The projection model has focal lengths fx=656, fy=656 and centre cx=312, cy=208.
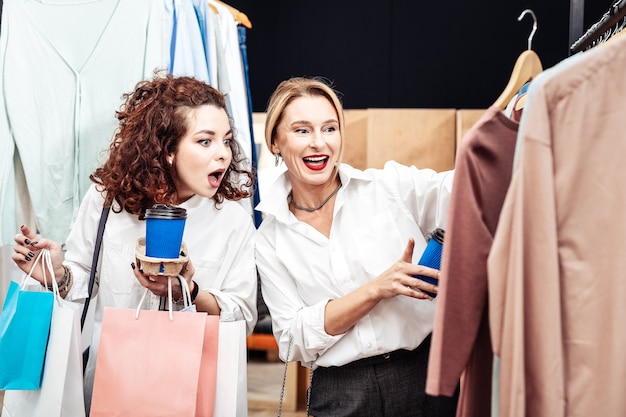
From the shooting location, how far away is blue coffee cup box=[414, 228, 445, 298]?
1509 mm

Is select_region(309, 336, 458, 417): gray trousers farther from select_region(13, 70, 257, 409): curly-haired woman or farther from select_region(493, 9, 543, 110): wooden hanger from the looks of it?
select_region(493, 9, 543, 110): wooden hanger

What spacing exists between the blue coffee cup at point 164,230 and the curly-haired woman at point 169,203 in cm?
21

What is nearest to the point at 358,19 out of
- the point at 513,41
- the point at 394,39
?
the point at 394,39

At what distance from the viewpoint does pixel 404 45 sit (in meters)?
4.77

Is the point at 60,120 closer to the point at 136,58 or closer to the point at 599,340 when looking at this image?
the point at 136,58

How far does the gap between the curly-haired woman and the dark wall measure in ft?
8.70

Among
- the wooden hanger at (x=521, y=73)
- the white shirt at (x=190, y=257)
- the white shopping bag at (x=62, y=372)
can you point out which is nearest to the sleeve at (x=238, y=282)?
the white shirt at (x=190, y=257)

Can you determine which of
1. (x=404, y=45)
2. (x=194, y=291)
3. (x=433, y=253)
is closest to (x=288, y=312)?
(x=194, y=291)

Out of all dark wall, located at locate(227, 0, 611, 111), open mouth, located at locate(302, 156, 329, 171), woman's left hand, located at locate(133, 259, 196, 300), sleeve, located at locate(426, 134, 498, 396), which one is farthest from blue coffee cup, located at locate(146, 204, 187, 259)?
dark wall, located at locate(227, 0, 611, 111)

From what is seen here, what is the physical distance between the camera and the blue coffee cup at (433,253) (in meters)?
1.51

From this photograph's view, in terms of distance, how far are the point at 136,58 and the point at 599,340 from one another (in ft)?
5.82

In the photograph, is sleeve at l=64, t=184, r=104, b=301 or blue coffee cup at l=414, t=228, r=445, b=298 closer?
blue coffee cup at l=414, t=228, r=445, b=298

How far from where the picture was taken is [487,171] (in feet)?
3.92

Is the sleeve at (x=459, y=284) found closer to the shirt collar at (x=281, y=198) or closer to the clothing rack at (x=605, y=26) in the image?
the clothing rack at (x=605, y=26)
